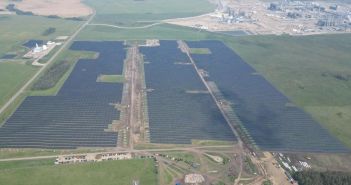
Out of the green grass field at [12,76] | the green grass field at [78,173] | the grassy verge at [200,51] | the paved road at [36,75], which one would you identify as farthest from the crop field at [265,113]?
the green grass field at [12,76]

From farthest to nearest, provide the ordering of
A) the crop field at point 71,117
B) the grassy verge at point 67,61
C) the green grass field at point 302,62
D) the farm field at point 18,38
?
the farm field at point 18,38, the grassy verge at point 67,61, the green grass field at point 302,62, the crop field at point 71,117

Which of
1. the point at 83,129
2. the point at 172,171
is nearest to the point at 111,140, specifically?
the point at 83,129

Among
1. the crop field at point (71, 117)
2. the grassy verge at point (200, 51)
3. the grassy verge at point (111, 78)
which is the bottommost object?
the crop field at point (71, 117)

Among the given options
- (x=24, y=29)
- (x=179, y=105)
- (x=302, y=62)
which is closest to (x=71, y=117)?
(x=179, y=105)

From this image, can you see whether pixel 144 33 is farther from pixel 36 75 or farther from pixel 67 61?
pixel 36 75

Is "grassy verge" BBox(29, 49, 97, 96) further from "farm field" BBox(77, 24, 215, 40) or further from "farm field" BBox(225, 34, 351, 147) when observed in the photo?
"farm field" BBox(225, 34, 351, 147)

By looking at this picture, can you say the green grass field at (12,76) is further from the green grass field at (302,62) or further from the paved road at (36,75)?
the green grass field at (302,62)

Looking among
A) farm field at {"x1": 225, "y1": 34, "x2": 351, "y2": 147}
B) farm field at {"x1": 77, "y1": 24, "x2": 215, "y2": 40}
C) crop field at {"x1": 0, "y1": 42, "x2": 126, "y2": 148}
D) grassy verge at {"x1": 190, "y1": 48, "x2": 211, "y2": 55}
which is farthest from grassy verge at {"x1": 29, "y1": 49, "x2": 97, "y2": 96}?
farm field at {"x1": 225, "y1": 34, "x2": 351, "y2": 147}

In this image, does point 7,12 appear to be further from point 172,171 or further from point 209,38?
point 172,171
